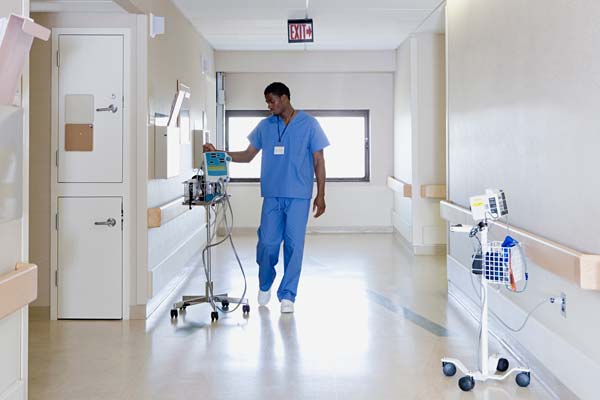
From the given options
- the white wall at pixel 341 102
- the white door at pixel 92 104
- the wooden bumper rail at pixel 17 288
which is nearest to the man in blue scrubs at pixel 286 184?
the white door at pixel 92 104

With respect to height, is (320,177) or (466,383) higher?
(320,177)

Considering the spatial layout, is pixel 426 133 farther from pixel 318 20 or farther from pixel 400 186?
pixel 318 20

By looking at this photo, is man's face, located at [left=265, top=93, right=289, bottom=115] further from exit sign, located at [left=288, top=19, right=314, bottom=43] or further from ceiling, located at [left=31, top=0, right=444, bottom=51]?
exit sign, located at [left=288, top=19, right=314, bottom=43]

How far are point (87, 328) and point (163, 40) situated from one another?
7.88 feet

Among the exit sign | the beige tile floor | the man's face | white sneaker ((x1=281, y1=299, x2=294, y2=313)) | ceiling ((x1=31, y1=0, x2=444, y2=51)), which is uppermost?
ceiling ((x1=31, y1=0, x2=444, y2=51))

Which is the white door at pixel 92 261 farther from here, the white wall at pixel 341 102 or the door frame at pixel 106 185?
the white wall at pixel 341 102

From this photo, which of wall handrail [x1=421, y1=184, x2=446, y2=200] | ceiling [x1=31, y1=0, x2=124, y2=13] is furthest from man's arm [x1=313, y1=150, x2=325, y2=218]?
wall handrail [x1=421, y1=184, x2=446, y2=200]

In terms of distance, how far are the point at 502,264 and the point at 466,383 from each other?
0.62 meters

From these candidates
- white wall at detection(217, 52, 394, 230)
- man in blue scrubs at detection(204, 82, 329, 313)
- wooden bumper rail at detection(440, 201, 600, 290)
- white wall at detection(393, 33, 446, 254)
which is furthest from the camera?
white wall at detection(217, 52, 394, 230)

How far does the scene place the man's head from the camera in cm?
540

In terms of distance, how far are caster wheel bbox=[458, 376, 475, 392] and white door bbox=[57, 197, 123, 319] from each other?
2668 mm

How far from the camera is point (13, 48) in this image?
8.03 feet

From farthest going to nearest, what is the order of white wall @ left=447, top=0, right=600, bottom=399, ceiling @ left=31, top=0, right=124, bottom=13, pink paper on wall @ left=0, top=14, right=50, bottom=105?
ceiling @ left=31, top=0, right=124, bottom=13
white wall @ left=447, top=0, right=600, bottom=399
pink paper on wall @ left=0, top=14, right=50, bottom=105

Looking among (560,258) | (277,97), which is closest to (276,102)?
(277,97)
